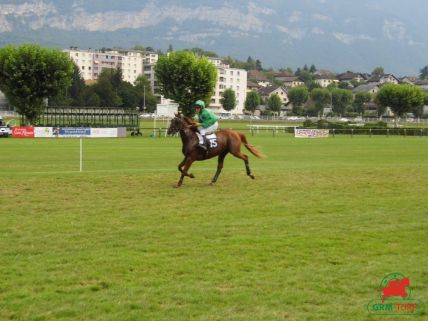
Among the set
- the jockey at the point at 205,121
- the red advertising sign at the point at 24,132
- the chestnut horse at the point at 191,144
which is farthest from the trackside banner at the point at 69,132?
the jockey at the point at 205,121

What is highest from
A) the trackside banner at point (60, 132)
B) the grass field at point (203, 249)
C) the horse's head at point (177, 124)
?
the horse's head at point (177, 124)

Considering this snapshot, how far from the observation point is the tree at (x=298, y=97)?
187625 mm

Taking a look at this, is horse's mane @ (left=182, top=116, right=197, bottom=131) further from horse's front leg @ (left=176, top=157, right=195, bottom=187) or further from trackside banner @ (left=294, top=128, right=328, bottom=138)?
trackside banner @ (left=294, top=128, right=328, bottom=138)

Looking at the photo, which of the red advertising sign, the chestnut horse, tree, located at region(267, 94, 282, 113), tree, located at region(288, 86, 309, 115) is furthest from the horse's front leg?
tree, located at region(288, 86, 309, 115)

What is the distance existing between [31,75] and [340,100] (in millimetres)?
129245

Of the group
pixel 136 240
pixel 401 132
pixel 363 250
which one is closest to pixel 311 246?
pixel 363 250

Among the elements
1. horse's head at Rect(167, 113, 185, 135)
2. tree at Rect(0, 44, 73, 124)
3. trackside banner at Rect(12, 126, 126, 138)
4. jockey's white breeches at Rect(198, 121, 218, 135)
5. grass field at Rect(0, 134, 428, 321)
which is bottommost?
grass field at Rect(0, 134, 428, 321)

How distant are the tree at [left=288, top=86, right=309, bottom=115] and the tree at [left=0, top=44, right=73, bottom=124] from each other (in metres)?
127

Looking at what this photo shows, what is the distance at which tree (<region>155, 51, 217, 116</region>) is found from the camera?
8012 cm

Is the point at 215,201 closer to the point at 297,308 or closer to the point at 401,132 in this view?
the point at 297,308

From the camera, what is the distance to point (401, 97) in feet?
334

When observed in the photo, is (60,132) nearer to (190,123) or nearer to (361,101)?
(190,123)

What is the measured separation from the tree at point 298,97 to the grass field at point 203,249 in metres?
172

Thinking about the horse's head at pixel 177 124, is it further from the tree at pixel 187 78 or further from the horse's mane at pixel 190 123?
the tree at pixel 187 78
